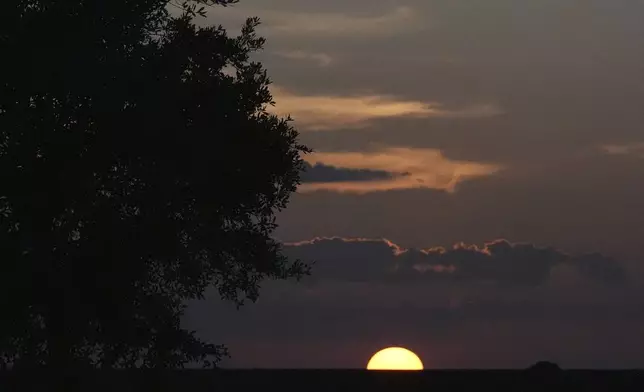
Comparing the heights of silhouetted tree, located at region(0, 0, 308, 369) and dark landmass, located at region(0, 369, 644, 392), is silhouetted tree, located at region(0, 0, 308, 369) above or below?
above

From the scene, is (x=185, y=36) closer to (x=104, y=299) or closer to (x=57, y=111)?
(x=57, y=111)

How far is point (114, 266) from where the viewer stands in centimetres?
2170

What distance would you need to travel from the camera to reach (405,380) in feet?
87.8

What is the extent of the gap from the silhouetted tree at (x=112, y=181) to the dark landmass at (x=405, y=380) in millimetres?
4148

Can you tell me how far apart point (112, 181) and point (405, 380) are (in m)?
9.60

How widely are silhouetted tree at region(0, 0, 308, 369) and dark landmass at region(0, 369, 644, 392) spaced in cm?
415

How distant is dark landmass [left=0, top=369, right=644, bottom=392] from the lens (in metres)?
26.4

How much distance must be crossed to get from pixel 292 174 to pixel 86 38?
5585 mm

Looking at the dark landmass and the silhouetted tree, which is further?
the dark landmass

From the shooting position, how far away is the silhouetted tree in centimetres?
2148

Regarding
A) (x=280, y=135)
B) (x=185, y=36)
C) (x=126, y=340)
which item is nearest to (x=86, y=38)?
(x=185, y=36)

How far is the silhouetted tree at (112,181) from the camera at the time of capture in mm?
21484

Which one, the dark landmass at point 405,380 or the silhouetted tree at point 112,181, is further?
the dark landmass at point 405,380

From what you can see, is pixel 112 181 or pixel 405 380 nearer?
pixel 112 181
